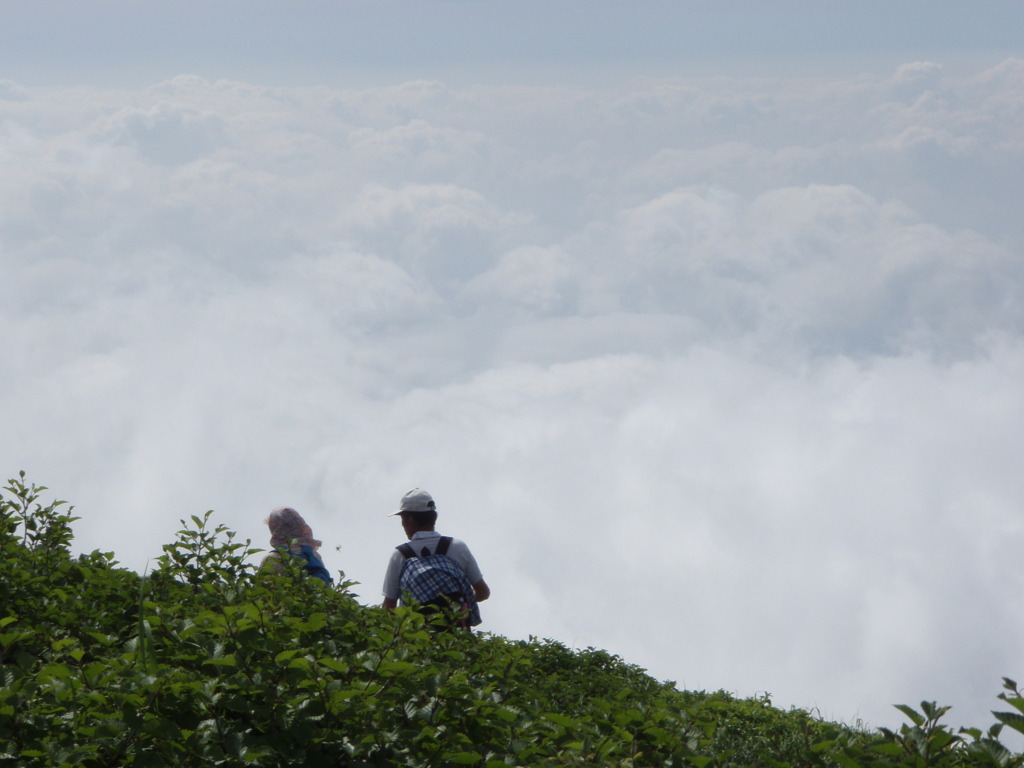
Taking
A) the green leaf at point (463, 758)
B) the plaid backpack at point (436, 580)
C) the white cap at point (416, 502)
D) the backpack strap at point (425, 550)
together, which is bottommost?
the green leaf at point (463, 758)

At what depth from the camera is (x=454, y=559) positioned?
23.0ft

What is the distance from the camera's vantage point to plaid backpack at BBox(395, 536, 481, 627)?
22.1 ft

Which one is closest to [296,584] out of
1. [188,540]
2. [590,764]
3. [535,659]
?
[188,540]

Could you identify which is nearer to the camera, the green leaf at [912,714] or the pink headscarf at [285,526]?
the green leaf at [912,714]

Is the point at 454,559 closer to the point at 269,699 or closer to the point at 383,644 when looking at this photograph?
the point at 383,644

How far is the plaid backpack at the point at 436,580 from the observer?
6.74 m

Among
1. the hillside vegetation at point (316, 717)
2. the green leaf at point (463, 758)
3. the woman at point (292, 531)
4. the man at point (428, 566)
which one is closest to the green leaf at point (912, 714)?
the hillside vegetation at point (316, 717)

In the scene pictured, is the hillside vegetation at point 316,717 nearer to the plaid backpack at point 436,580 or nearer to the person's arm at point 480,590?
the plaid backpack at point 436,580

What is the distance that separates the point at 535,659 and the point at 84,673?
18.7 feet

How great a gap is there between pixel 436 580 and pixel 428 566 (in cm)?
13

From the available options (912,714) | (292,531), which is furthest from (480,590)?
(912,714)

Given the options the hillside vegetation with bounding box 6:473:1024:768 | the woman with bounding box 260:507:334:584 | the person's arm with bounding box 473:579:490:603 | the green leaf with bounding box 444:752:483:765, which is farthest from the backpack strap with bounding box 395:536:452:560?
the green leaf with bounding box 444:752:483:765

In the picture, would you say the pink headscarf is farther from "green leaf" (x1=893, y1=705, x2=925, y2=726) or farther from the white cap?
"green leaf" (x1=893, y1=705, x2=925, y2=726)

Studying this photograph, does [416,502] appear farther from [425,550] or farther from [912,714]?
[912,714]
